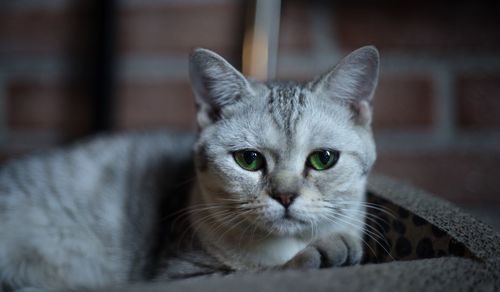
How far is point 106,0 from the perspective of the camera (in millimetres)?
1668

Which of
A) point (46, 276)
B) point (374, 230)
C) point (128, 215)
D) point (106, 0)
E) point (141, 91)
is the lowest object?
point (46, 276)

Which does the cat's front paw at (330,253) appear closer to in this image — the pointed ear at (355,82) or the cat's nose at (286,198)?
the cat's nose at (286,198)

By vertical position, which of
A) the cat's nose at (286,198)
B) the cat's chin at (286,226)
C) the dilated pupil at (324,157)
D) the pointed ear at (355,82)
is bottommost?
the cat's chin at (286,226)

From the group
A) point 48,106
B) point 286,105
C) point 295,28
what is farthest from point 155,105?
point 286,105

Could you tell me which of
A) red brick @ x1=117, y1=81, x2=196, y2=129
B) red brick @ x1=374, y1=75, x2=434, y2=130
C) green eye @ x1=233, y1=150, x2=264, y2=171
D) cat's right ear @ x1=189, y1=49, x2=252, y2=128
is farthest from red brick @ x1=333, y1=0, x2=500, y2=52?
green eye @ x1=233, y1=150, x2=264, y2=171

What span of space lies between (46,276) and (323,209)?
688 mm

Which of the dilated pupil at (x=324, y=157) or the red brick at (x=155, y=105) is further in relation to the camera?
the red brick at (x=155, y=105)

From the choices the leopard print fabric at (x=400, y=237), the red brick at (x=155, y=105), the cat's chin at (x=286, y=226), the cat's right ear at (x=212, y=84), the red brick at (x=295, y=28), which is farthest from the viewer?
the red brick at (x=155, y=105)

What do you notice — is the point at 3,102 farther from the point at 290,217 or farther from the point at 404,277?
the point at 404,277

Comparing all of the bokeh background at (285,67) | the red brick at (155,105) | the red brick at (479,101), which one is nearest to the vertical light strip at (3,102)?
the bokeh background at (285,67)

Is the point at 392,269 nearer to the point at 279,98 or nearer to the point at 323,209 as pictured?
the point at 323,209

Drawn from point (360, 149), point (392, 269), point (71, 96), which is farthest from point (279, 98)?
point (71, 96)

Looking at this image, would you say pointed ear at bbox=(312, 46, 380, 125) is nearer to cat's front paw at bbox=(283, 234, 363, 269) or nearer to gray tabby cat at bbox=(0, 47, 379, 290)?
gray tabby cat at bbox=(0, 47, 379, 290)

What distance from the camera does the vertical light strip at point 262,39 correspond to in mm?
1476
